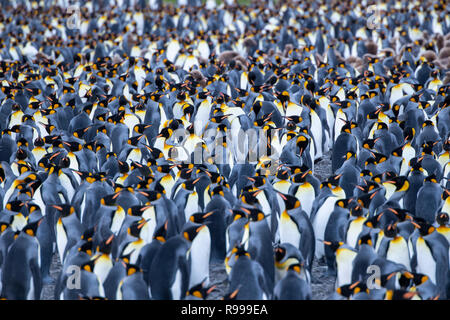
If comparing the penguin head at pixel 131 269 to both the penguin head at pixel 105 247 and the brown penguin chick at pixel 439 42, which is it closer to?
the penguin head at pixel 105 247

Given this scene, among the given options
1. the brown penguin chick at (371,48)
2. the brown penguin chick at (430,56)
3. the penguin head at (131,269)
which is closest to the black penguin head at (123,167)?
the penguin head at (131,269)

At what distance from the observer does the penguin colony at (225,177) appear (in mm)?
3861

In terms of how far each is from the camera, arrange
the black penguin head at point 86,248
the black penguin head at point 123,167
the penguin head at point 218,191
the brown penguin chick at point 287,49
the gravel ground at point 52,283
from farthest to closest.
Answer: the brown penguin chick at point 287,49 < the black penguin head at point 123,167 < the penguin head at point 218,191 < the gravel ground at point 52,283 < the black penguin head at point 86,248

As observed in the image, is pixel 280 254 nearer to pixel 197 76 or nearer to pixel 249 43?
pixel 197 76

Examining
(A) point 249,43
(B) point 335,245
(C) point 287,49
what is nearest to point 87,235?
(B) point 335,245

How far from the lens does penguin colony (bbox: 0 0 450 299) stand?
386 cm

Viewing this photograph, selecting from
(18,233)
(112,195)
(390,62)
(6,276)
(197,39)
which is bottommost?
(6,276)

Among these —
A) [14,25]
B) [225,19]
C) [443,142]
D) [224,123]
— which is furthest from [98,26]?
[443,142]

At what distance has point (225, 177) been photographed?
218 inches

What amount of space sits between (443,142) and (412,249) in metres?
2.20

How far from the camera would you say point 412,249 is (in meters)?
4.05

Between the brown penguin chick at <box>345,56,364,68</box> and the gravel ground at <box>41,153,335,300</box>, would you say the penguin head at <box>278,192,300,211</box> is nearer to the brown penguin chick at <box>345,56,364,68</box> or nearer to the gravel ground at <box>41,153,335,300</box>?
the gravel ground at <box>41,153,335,300</box>
